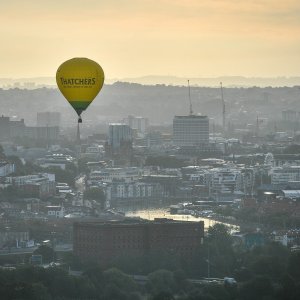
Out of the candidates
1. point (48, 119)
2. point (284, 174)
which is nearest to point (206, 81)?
point (48, 119)

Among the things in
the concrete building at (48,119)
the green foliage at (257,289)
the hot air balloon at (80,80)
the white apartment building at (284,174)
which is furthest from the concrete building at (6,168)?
the concrete building at (48,119)

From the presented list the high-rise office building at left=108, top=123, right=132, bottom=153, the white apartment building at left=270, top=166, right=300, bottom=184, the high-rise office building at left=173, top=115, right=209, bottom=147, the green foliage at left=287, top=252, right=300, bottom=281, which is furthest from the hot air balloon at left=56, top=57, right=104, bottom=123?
the high-rise office building at left=173, top=115, right=209, bottom=147

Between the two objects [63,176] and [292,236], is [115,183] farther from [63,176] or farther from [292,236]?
[292,236]

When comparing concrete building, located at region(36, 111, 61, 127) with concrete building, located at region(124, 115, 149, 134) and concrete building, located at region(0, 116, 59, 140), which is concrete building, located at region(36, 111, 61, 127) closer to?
concrete building, located at region(124, 115, 149, 134)

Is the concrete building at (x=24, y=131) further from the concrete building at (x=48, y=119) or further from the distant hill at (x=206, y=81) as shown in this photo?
the distant hill at (x=206, y=81)

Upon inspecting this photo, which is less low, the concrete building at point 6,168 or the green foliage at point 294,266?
the concrete building at point 6,168

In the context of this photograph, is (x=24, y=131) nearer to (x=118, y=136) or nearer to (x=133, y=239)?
(x=118, y=136)
